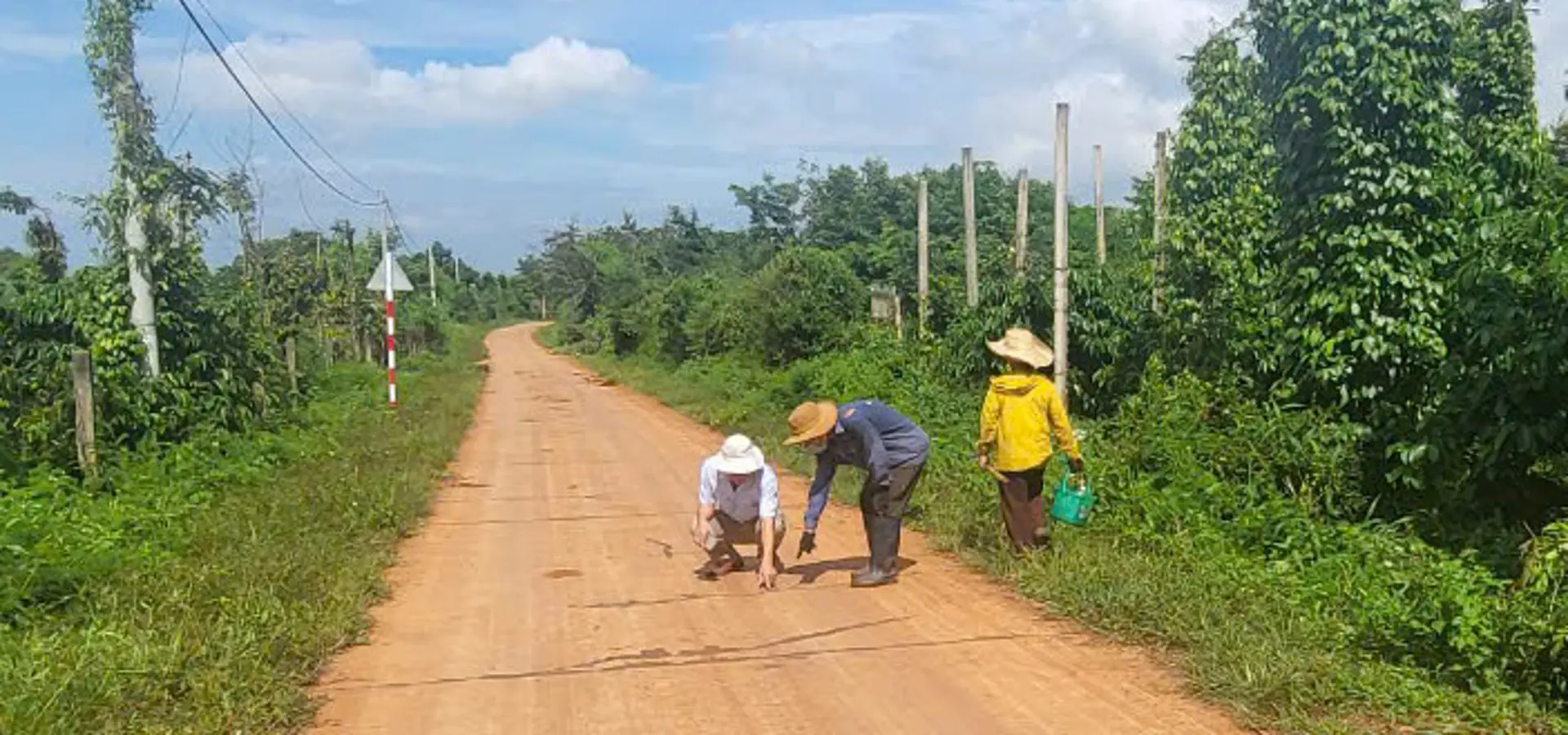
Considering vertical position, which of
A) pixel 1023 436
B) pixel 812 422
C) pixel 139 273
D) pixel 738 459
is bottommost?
pixel 738 459

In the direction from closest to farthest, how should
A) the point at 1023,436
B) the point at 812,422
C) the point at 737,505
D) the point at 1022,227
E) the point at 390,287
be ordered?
1. the point at 812,422
2. the point at 1023,436
3. the point at 737,505
4. the point at 1022,227
5. the point at 390,287

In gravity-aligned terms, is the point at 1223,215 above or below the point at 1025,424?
above

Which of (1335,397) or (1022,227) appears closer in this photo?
(1335,397)

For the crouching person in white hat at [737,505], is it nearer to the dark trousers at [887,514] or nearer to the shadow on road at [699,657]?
the dark trousers at [887,514]

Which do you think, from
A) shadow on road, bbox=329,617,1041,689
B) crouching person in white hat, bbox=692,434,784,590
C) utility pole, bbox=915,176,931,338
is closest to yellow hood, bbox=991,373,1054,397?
crouching person in white hat, bbox=692,434,784,590

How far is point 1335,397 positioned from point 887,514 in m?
3.85

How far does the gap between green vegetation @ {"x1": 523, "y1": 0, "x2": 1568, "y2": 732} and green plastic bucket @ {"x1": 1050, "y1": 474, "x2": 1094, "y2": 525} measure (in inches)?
8.4

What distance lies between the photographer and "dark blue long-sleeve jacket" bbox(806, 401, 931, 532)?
7.39 metres

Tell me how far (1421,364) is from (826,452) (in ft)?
14.7

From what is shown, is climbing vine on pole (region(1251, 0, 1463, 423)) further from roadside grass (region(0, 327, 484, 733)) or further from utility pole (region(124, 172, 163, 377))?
utility pole (region(124, 172, 163, 377))

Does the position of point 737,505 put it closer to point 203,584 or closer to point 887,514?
point 887,514

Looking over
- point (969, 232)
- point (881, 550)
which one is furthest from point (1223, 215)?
point (881, 550)

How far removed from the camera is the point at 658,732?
4.78 metres

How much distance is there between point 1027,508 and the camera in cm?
757
